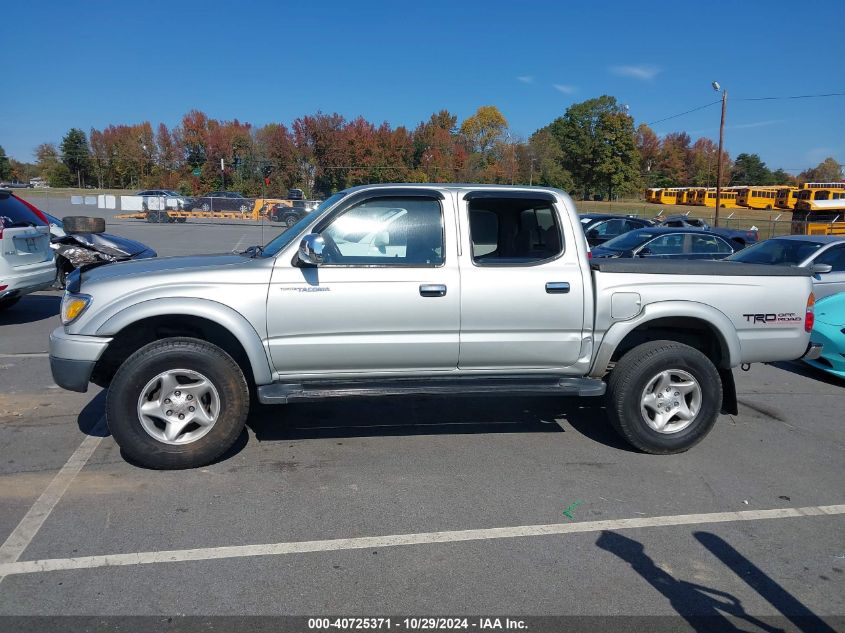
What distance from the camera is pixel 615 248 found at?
51.5 feet

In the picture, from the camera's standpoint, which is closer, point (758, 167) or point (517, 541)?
point (517, 541)

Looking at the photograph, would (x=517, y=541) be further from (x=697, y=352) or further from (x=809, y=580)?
(x=697, y=352)

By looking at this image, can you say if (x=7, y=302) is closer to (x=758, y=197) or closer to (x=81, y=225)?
(x=81, y=225)

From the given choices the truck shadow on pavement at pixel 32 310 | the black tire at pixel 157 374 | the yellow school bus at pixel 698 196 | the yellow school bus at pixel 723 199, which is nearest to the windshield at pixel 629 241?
the truck shadow on pavement at pixel 32 310

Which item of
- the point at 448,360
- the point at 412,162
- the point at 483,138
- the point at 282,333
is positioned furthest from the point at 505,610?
the point at 483,138

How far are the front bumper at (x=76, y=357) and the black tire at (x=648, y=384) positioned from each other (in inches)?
143

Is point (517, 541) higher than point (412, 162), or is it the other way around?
point (412, 162)

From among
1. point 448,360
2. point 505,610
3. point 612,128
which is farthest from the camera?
point 612,128

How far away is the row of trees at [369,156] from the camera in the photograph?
38.6m

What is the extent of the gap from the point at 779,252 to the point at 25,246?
11197mm

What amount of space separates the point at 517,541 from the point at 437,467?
1.13 m

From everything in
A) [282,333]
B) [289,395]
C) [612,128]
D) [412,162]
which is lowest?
[289,395]

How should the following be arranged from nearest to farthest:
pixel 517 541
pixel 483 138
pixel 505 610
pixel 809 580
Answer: pixel 505 610 → pixel 809 580 → pixel 517 541 → pixel 483 138

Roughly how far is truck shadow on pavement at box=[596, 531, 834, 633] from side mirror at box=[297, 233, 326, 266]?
2487 millimetres
